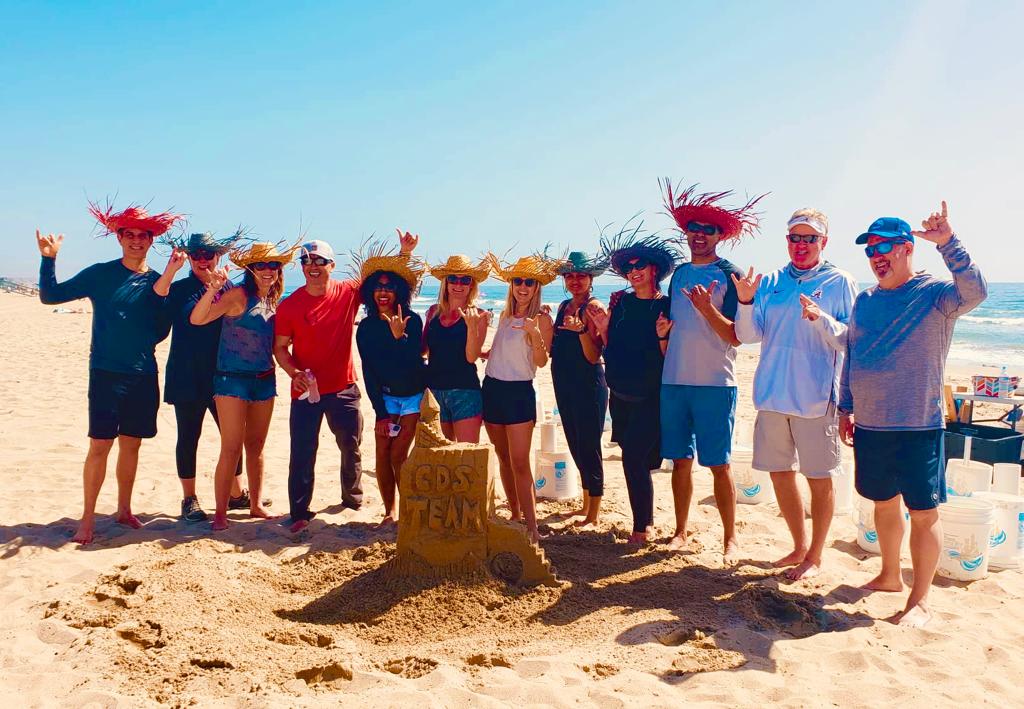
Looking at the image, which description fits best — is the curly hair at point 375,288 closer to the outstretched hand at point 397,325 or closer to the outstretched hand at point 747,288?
the outstretched hand at point 397,325

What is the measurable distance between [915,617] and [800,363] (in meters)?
1.47

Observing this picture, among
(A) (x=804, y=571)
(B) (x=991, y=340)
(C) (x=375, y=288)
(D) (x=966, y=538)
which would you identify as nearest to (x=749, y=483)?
(A) (x=804, y=571)

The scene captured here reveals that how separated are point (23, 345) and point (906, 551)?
18417 mm

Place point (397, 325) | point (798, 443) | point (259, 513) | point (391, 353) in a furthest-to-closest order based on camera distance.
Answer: point (259, 513) → point (391, 353) → point (397, 325) → point (798, 443)

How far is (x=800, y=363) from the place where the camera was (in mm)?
4230

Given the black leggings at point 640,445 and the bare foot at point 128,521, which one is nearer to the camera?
the black leggings at point 640,445

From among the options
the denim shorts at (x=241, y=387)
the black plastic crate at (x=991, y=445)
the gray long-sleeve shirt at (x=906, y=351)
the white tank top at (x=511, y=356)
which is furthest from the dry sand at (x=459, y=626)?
the black plastic crate at (x=991, y=445)

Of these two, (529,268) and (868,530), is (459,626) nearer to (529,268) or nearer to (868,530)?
(529,268)

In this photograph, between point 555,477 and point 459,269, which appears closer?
point 459,269

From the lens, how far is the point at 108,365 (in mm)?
4863

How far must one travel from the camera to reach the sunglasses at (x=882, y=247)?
3.79 m

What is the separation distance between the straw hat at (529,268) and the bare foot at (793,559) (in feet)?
7.78

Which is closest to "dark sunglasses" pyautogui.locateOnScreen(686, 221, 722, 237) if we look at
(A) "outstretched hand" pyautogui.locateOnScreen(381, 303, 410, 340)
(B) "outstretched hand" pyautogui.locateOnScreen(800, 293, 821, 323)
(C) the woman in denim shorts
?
(B) "outstretched hand" pyautogui.locateOnScreen(800, 293, 821, 323)

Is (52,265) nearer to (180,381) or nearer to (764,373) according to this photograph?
(180,381)
